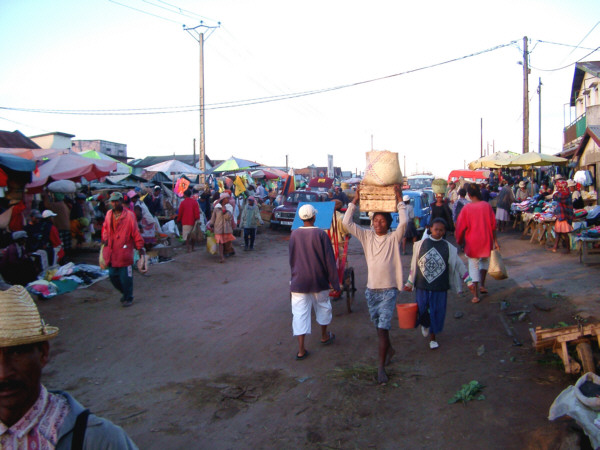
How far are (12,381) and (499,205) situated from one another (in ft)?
60.2

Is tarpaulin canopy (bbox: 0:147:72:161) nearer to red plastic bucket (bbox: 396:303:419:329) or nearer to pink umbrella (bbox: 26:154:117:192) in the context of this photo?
pink umbrella (bbox: 26:154:117:192)

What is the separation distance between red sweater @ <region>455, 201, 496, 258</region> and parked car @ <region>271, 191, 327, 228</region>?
12.4 metres

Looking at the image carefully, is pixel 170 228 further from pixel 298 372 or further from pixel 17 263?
pixel 298 372

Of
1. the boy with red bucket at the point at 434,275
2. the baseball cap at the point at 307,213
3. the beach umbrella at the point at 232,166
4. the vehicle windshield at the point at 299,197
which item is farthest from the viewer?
the vehicle windshield at the point at 299,197

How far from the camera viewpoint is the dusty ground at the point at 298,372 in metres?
4.18

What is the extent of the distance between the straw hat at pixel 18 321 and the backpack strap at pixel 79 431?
31cm

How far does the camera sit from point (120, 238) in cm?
803

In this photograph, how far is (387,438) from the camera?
13.4 ft

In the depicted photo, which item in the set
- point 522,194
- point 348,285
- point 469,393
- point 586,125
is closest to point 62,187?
point 348,285

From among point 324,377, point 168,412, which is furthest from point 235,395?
point 324,377

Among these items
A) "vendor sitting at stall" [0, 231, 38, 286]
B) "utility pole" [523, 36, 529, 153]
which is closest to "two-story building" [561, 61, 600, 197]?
"utility pole" [523, 36, 529, 153]

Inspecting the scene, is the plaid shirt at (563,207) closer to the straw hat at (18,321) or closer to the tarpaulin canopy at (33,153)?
the straw hat at (18,321)

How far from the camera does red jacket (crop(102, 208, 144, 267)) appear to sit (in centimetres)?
804

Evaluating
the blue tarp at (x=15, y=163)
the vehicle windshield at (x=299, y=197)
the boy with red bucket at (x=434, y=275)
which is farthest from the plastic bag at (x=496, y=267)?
the vehicle windshield at (x=299, y=197)
